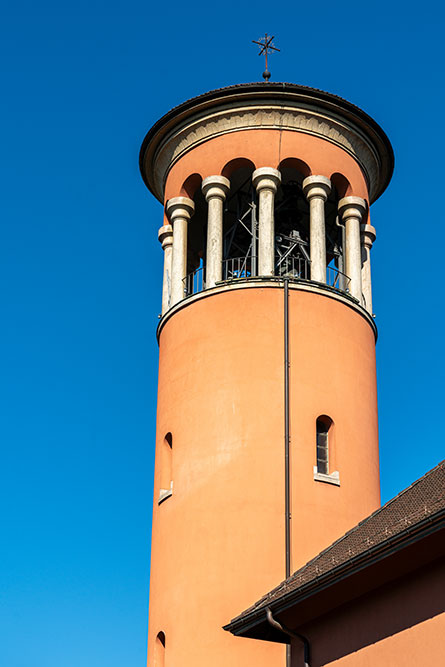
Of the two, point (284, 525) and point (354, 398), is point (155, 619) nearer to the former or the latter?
point (284, 525)

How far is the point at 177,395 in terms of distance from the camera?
2386 centimetres

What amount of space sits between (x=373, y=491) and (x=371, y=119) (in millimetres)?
8261

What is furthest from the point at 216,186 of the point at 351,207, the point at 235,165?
the point at 351,207

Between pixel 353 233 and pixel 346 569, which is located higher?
pixel 353 233

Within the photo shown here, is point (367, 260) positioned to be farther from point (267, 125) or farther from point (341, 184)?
point (267, 125)

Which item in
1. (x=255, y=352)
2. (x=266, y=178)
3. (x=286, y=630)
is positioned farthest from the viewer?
(x=266, y=178)

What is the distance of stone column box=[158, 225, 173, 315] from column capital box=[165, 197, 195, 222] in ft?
1.76

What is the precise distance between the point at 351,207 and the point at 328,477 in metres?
6.63

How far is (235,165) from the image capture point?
26.0m

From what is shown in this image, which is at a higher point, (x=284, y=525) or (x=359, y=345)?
(x=359, y=345)

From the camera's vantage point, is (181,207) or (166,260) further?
(166,260)

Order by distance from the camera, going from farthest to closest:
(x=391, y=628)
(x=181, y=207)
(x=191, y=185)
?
1. (x=191, y=185)
2. (x=181, y=207)
3. (x=391, y=628)

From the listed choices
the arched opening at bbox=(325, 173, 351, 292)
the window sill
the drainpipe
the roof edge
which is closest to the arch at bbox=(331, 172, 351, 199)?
the arched opening at bbox=(325, 173, 351, 292)

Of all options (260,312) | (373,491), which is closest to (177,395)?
(260,312)
